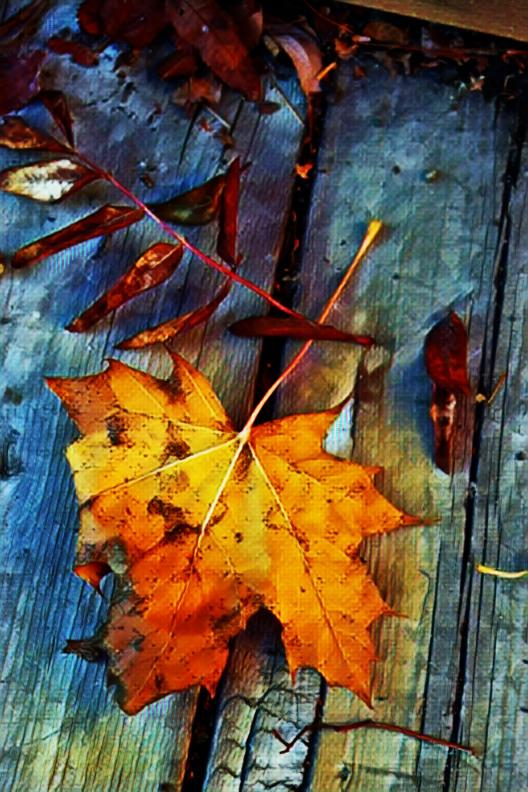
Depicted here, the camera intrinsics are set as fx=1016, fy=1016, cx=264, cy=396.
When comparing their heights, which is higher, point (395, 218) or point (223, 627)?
point (395, 218)

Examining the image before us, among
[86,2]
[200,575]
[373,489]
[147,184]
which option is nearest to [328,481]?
[373,489]

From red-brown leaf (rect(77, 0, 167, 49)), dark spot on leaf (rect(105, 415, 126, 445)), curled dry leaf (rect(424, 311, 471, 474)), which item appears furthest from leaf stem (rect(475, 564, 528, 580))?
red-brown leaf (rect(77, 0, 167, 49))

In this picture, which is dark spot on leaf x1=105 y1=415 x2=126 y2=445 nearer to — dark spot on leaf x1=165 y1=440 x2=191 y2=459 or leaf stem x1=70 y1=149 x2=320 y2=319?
dark spot on leaf x1=165 y1=440 x2=191 y2=459

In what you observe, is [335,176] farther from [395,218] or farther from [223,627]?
[223,627]

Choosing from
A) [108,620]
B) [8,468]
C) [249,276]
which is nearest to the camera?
[108,620]

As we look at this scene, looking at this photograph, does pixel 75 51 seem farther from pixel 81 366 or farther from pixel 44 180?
pixel 81 366

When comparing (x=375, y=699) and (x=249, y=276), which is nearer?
(x=375, y=699)

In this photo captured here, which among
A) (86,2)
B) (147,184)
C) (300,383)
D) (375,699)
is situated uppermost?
(86,2)
